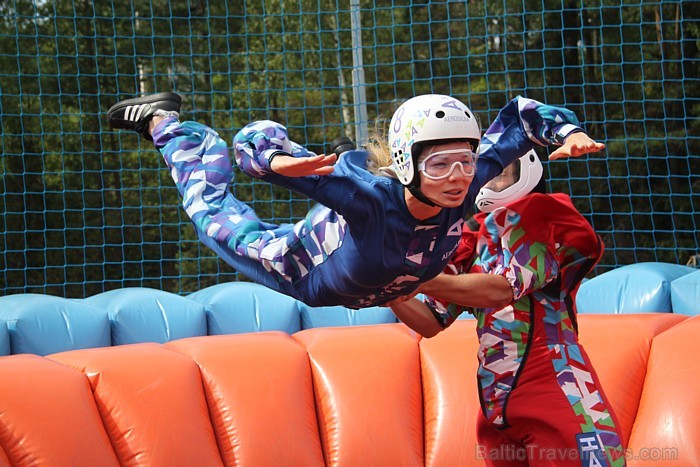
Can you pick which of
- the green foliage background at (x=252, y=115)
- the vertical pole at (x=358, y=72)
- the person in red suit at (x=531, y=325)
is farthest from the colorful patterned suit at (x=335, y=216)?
the green foliage background at (x=252, y=115)

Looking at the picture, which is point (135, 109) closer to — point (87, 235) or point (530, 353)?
point (530, 353)

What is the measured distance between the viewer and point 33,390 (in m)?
3.63

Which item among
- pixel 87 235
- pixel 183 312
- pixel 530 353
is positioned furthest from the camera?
pixel 87 235

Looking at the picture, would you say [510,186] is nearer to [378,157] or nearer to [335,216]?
[378,157]

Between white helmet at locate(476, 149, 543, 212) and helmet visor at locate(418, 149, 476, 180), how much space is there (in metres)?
0.53

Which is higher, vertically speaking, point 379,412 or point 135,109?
point 135,109

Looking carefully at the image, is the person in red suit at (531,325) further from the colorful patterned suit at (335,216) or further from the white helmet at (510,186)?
the colorful patterned suit at (335,216)

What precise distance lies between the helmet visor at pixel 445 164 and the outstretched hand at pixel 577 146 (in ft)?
0.69

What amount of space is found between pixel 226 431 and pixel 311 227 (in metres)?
1.48

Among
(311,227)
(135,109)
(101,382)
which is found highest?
(135,109)

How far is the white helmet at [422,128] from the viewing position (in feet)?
8.20

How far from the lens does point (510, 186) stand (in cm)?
306

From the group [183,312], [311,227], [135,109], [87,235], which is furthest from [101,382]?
[87,235]

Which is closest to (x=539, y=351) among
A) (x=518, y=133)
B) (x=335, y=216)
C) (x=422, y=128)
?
(x=518, y=133)
